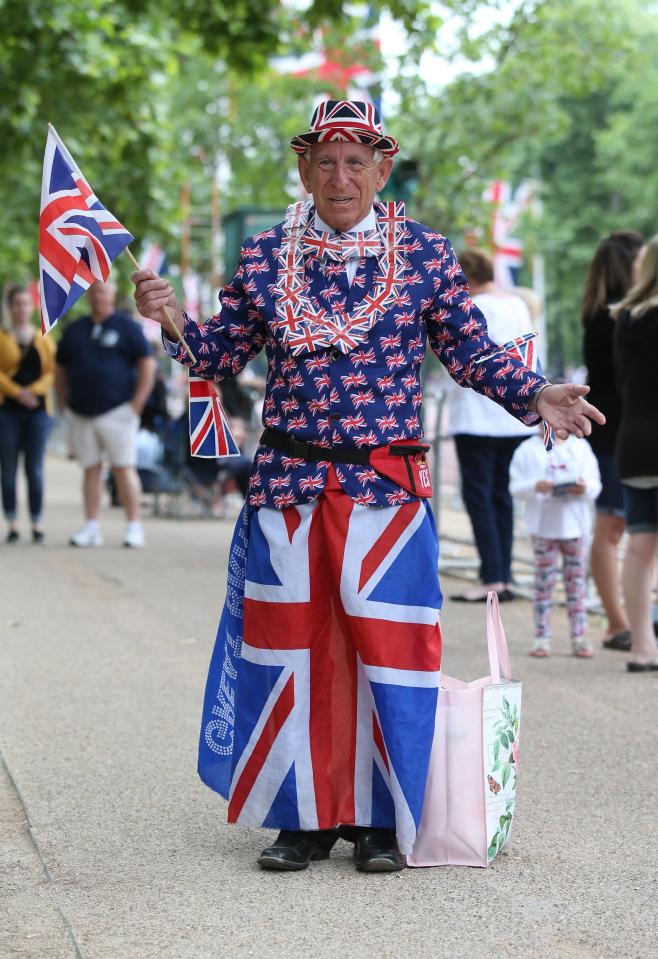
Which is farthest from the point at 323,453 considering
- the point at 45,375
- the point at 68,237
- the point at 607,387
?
the point at 45,375

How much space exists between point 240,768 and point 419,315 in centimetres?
132

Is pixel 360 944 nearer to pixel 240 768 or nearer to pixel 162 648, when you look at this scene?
pixel 240 768

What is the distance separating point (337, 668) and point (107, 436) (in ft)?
28.7

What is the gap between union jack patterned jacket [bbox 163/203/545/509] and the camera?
4.41 m

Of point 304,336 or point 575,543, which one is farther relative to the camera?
point 575,543

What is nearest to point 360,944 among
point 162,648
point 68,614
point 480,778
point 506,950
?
point 506,950

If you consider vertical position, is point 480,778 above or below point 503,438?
below

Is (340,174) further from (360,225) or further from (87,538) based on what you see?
(87,538)

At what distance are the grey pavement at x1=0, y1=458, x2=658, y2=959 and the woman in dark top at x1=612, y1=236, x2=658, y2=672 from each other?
283 mm

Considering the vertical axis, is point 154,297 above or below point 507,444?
above

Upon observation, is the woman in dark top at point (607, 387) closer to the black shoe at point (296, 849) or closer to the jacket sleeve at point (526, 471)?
the jacket sleeve at point (526, 471)

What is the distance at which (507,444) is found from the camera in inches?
392

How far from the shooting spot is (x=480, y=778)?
4.45m

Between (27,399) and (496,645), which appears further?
(27,399)
